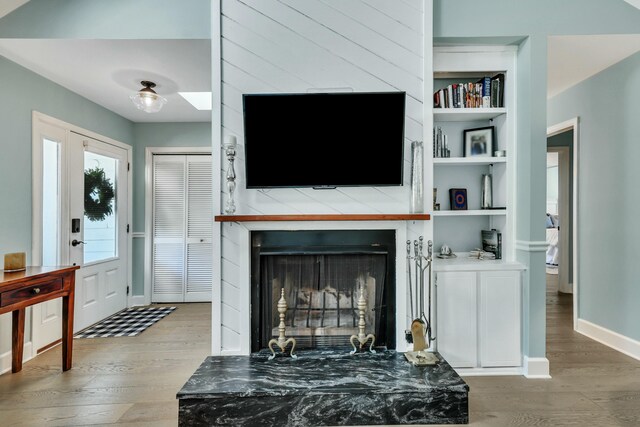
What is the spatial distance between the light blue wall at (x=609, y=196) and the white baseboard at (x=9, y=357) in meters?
4.99

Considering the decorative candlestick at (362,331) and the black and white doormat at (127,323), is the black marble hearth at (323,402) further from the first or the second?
the black and white doormat at (127,323)

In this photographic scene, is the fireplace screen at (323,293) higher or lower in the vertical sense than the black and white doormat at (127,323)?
higher

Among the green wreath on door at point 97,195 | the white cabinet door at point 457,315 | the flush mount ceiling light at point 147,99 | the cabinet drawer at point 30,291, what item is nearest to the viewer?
the cabinet drawer at point 30,291

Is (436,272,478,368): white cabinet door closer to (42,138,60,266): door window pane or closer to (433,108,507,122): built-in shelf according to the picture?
(433,108,507,122): built-in shelf

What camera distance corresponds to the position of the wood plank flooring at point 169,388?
7.00 feet

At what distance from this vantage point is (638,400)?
2307mm

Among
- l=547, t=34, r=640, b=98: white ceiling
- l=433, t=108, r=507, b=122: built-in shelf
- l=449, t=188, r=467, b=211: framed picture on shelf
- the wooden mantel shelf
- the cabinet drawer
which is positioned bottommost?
the cabinet drawer

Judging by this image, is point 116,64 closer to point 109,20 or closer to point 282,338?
point 109,20

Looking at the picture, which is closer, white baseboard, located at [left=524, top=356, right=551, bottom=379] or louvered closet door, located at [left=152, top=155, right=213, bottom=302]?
white baseboard, located at [left=524, top=356, right=551, bottom=379]

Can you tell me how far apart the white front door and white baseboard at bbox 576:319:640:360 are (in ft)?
16.6

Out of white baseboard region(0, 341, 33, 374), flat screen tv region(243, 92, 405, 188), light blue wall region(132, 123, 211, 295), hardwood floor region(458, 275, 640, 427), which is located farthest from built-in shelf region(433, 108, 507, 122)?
white baseboard region(0, 341, 33, 374)

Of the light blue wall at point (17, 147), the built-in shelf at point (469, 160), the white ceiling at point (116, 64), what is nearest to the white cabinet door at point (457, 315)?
the built-in shelf at point (469, 160)

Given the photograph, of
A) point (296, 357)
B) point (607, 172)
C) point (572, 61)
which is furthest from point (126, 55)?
point (607, 172)

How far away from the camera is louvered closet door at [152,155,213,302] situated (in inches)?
190
